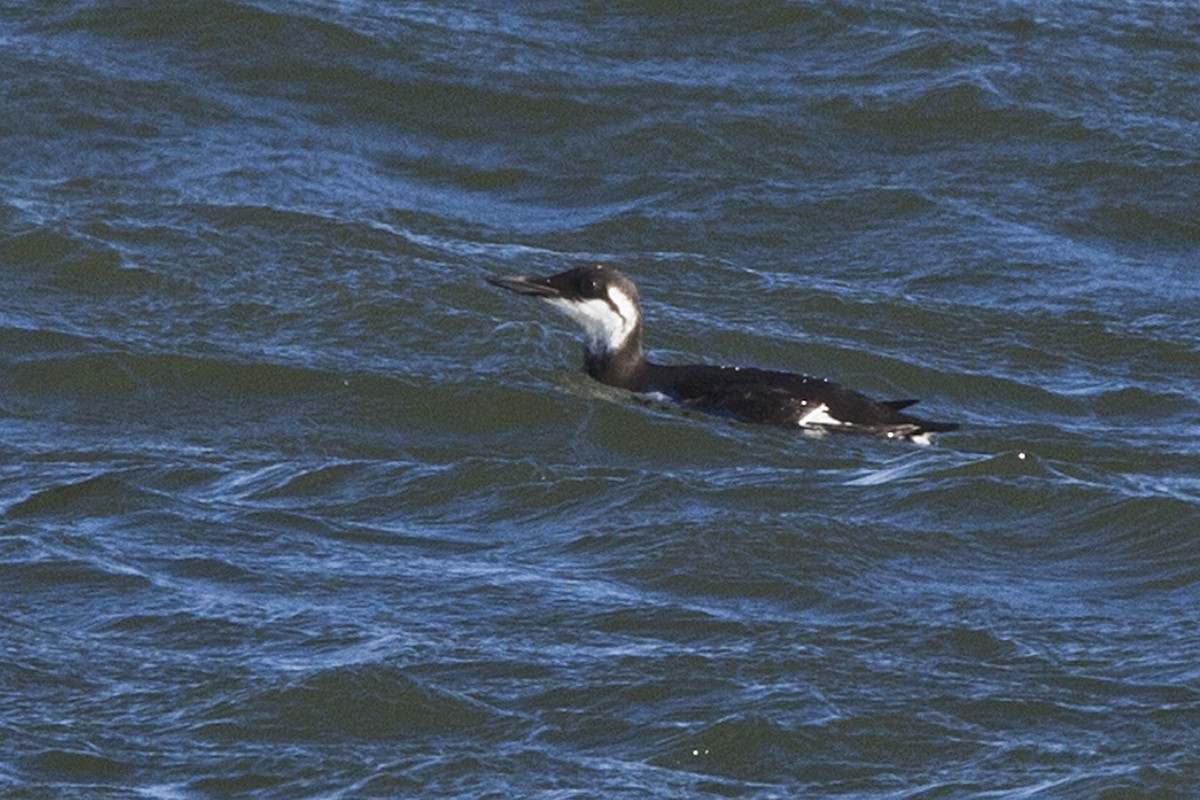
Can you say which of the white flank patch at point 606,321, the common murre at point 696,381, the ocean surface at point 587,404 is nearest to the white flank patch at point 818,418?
the common murre at point 696,381

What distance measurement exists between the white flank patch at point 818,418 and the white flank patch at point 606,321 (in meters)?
1.24

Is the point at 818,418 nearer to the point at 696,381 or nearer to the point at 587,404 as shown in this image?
the point at 696,381

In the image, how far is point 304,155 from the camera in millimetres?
14461

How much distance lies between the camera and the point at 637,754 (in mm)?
7551

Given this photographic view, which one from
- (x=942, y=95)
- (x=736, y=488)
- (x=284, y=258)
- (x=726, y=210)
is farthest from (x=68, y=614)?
(x=942, y=95)

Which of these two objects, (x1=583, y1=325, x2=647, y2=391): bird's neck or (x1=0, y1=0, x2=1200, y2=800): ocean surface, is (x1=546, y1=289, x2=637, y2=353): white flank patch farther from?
(x1=0, y1=0, x2=1200, y2=800): ocean surface

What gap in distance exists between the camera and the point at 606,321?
11.8 meters

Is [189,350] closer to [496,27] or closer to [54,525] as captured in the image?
[54,525]

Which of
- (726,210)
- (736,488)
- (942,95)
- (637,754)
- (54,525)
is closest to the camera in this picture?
(637,754)

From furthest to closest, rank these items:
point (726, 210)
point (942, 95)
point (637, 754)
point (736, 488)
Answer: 1. point (942, 95)
2. point (726, 210)
3. point (736, 488)
4. point (637, 754)

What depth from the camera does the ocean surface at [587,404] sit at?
7762mm

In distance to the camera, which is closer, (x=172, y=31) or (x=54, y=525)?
(x=54, y=525)

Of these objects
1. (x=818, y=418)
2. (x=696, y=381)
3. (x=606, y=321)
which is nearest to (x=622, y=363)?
(x=606, y=321)

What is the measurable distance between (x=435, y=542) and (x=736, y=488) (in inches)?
52.7
